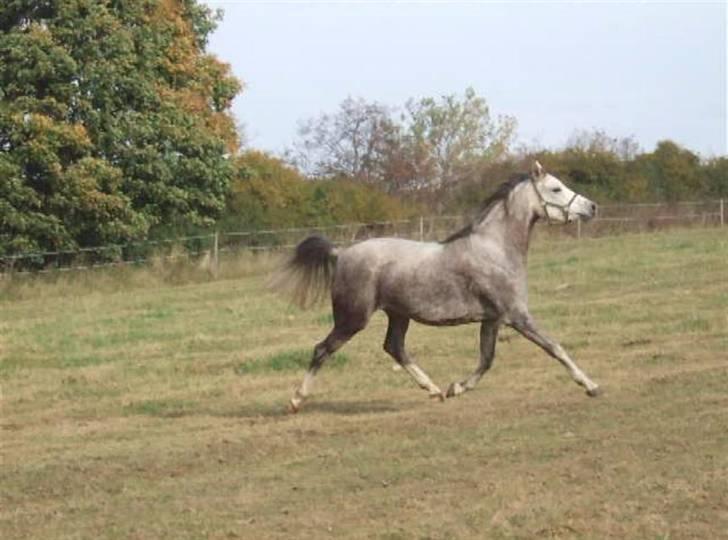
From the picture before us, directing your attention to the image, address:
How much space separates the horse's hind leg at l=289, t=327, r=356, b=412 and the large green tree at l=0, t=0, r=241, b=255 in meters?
20.5

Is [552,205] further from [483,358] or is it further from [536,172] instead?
[483,358]

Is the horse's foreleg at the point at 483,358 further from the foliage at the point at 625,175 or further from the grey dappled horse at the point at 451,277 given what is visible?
the foliage at the point at 625,175

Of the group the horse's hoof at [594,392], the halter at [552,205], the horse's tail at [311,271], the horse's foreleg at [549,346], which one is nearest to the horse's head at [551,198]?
the halter at [552,205]

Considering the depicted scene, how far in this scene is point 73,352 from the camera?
781 inches

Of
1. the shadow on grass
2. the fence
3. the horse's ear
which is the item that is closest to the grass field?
the shadow on grass

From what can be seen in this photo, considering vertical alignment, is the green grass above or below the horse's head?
below

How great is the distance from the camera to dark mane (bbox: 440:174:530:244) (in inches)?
528

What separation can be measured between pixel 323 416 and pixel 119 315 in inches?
535

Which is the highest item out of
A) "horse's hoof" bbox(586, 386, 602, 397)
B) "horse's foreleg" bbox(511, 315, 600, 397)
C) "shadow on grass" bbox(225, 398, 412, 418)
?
"horse's foreleg" bbox(511, 315, 600, 397)

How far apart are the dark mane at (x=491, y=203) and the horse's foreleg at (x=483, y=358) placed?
0.85 metres

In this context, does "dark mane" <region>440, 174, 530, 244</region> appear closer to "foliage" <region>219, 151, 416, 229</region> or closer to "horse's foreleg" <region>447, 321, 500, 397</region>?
"horse's foreleg" <region>447, 321, 500, 397</region>

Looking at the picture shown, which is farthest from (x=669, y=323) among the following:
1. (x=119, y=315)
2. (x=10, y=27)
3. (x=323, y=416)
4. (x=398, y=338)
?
(x=10, y=27)

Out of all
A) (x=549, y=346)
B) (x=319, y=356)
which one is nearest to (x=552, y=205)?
(x=549, y=346)

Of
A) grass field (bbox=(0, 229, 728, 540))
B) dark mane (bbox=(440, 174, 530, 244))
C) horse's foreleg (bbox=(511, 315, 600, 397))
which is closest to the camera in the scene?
grass field (bbox=(0, 229, 728, 540))
